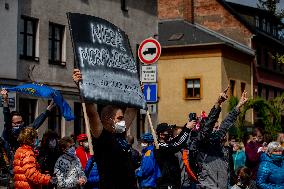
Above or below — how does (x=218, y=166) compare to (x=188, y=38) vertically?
below

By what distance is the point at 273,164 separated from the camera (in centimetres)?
1052

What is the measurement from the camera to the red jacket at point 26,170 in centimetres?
934

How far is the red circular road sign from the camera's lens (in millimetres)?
14922

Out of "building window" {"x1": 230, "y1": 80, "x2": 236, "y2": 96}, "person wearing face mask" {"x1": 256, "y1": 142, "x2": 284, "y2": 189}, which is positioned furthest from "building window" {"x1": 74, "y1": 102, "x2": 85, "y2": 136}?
"building window" {"x1": 230, "y1": 80, "x2": 236, "y2": 96}

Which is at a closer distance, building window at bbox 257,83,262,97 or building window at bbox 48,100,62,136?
building window at bbox 48,100,62,136

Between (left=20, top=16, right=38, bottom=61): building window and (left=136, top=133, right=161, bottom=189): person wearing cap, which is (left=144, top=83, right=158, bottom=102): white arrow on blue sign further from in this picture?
(left=20, top=16, right=38, bottom=61): building window

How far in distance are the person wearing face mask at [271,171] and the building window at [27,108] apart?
52.2 feet

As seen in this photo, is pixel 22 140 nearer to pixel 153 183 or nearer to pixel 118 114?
pixel 153 183

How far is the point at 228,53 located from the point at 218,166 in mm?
35583

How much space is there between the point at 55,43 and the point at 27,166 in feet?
59.7

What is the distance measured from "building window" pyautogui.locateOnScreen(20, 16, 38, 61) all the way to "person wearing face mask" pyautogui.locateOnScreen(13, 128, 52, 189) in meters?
15.8

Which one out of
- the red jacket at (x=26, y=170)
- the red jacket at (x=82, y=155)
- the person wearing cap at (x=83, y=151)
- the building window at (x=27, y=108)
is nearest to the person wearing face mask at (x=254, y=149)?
the person wearing cap at (x=83, y=151)

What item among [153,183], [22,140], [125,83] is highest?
[125,83]

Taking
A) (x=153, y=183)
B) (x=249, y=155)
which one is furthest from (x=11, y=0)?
(x=153, y=183)
